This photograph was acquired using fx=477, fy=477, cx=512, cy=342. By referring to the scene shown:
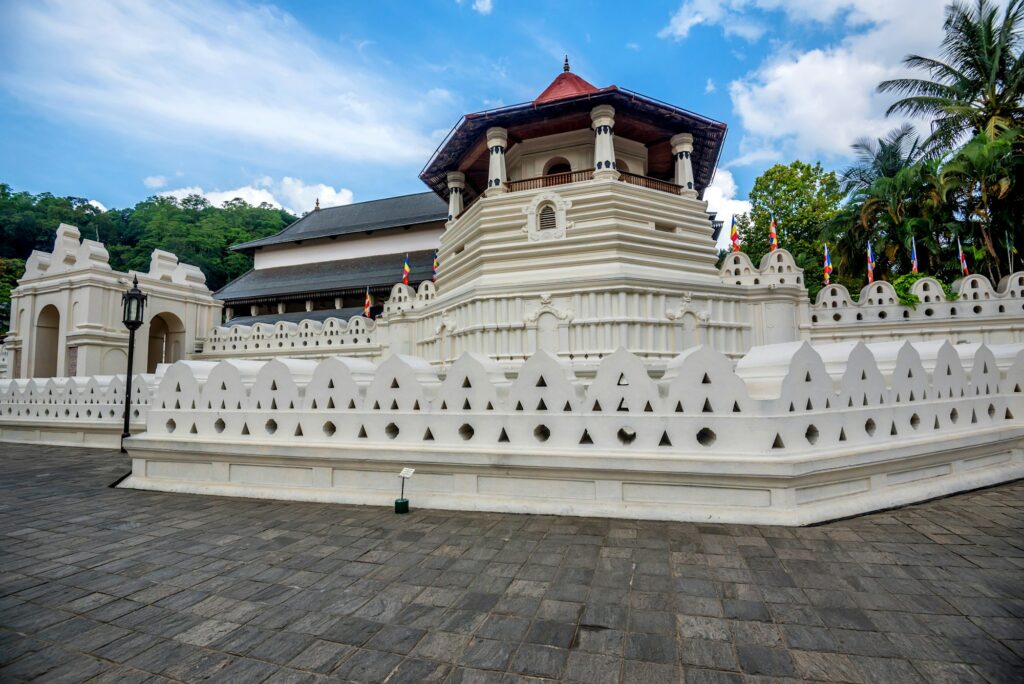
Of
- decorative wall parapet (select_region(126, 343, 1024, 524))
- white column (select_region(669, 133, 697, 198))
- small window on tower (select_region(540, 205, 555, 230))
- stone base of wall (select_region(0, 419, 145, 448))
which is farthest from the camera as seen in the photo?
white column (select_region(669, 133, 697, 198))

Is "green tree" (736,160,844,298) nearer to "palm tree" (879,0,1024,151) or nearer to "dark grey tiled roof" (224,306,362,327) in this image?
"palm tree" (879,0,1024,151)

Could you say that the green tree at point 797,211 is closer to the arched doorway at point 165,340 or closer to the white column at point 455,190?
the white column at point 455,190

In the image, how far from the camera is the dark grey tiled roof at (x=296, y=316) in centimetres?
2719

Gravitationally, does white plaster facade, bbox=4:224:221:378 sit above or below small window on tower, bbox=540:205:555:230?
below

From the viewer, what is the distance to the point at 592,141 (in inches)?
642

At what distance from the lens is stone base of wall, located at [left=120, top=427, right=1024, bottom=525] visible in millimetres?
4445

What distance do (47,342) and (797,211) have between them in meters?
40.1

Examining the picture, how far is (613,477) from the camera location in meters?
4.73

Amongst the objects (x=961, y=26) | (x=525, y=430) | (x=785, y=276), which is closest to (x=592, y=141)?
(x=785, y=276)

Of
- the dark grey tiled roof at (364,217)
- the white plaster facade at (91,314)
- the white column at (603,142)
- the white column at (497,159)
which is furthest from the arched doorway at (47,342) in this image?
the white column at (603,142)

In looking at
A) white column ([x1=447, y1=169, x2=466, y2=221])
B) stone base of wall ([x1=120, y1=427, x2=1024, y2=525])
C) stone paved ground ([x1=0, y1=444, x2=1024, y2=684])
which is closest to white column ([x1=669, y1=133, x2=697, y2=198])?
white column ([x1=447, y1=169, x2=466, y2=221])

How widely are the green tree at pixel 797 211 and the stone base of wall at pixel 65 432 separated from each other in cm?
3021

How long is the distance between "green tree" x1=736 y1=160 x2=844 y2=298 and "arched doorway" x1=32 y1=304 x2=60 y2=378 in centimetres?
3584

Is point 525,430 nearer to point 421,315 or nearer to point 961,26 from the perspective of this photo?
point 421,315
